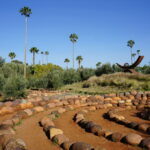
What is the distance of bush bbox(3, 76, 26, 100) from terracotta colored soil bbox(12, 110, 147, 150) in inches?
141

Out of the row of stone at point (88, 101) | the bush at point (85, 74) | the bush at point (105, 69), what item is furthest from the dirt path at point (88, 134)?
the bush at point (105, 69)

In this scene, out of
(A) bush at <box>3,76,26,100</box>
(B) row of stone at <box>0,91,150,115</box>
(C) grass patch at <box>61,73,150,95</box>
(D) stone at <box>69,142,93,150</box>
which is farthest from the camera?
(C) grass patch at <box>61,73,150,95</box>

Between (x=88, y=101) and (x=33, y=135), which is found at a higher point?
(x=88, y=101)

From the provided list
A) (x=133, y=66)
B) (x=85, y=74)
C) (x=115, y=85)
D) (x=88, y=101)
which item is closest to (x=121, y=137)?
(x=88, y=101)

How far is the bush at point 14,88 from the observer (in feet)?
31.0

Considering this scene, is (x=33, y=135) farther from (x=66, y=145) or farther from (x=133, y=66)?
→ (x=133, y=66)

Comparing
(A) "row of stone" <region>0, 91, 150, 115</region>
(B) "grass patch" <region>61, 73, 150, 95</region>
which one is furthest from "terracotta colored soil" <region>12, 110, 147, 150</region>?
(B) "grass patch" <region>61, 73, 150, 95</region>

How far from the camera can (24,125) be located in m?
5.14

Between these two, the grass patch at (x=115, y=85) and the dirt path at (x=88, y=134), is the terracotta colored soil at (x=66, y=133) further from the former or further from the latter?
the grass patch at (x=115, y=85)

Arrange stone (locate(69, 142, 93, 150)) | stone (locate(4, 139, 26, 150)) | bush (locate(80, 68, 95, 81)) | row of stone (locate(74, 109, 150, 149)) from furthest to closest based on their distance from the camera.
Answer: bush (locate(80, 68, 95, 81)), row of stone (locate(74, 109, 150, 149)), stone (locate(69, 142, 93, 150)), stone (locate(4, 139, 26, 150))

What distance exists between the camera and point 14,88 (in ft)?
31.1

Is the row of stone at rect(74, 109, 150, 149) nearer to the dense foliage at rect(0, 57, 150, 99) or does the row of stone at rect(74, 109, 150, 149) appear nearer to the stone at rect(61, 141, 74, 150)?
the stone at rect(61, 141, 74, 150)

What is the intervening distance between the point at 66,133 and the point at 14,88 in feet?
18.4

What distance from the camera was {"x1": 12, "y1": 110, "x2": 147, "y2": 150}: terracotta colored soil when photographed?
151 inches
